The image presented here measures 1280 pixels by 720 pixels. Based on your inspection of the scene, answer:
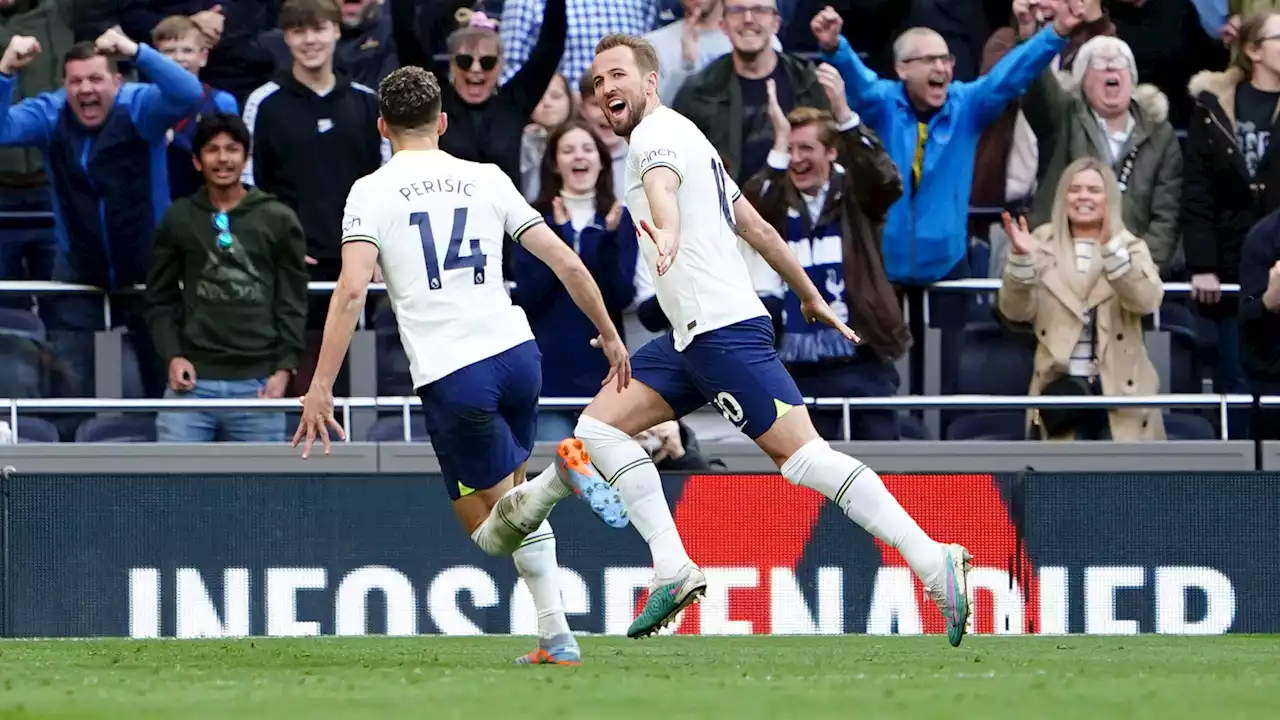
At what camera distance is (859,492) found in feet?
22.4

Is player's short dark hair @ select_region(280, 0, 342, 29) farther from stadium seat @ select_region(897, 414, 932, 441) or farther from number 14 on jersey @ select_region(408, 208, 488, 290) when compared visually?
number 14 on jersey @ select_region(408, 208, 488, 290)

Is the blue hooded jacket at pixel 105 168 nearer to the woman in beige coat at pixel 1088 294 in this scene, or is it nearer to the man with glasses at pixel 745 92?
the man with glasses at pixel 745 92

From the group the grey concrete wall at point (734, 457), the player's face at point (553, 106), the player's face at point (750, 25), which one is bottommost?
the grey concrete wall at point (734, 457)

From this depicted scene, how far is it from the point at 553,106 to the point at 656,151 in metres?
4.74

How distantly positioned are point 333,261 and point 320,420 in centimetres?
515

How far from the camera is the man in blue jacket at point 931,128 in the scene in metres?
11.2

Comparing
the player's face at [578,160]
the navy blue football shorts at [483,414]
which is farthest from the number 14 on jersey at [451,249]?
the player's face at [578,160]

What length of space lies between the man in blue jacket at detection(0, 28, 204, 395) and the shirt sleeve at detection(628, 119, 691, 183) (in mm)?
4720

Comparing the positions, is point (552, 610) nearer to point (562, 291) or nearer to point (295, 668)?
point (295, 668)

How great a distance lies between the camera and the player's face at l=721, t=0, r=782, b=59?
11.1m

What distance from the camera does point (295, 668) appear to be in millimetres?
6676

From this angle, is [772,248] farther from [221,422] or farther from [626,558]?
[221,422]

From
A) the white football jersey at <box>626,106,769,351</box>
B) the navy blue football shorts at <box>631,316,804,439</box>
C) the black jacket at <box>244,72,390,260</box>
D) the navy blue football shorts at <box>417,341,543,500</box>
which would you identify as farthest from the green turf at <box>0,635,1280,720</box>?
the black jacket at <box>244,72,390,260</box>

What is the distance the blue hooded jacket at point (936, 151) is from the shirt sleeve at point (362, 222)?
204 inches
